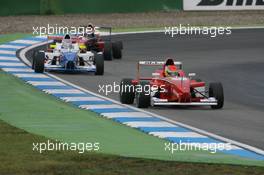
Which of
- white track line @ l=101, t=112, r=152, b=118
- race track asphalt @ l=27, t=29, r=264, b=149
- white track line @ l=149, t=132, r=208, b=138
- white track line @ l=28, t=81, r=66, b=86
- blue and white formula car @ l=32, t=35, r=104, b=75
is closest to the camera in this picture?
white track line @ l=149, t=132, r=208, b=138

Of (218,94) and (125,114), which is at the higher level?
(218,94)

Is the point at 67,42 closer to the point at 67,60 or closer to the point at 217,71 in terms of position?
the point at 67,60

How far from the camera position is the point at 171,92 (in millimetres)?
18734

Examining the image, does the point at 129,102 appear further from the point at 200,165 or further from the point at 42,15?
the point at 42,15

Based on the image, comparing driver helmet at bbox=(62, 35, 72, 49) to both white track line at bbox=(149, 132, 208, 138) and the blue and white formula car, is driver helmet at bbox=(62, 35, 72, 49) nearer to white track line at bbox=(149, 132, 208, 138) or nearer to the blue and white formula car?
the blue and white formula car

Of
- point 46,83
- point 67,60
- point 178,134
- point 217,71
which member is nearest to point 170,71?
point 46,83

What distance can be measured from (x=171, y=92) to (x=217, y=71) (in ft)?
24.0

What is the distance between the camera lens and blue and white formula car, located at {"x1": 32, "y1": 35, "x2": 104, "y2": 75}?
969 inches

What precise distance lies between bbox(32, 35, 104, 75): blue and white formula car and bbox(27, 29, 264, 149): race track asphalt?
235 millimetres

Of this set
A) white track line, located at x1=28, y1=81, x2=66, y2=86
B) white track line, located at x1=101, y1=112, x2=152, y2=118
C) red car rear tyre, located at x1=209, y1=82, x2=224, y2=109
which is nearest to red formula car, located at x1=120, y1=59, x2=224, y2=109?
red car rear tyre, located at x1=209, y1=82, x2=224, y2=109

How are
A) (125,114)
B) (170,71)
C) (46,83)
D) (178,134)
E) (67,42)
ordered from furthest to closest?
1. (67,42)
2. (46,83)
3. (170,71)
4. (125,114)
5. (178,134)

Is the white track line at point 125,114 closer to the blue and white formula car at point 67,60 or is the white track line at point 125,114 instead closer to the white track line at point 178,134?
the white track line at point 178,134

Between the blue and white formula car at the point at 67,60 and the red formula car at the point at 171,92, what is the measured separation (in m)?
5.73

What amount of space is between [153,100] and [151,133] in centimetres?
333
